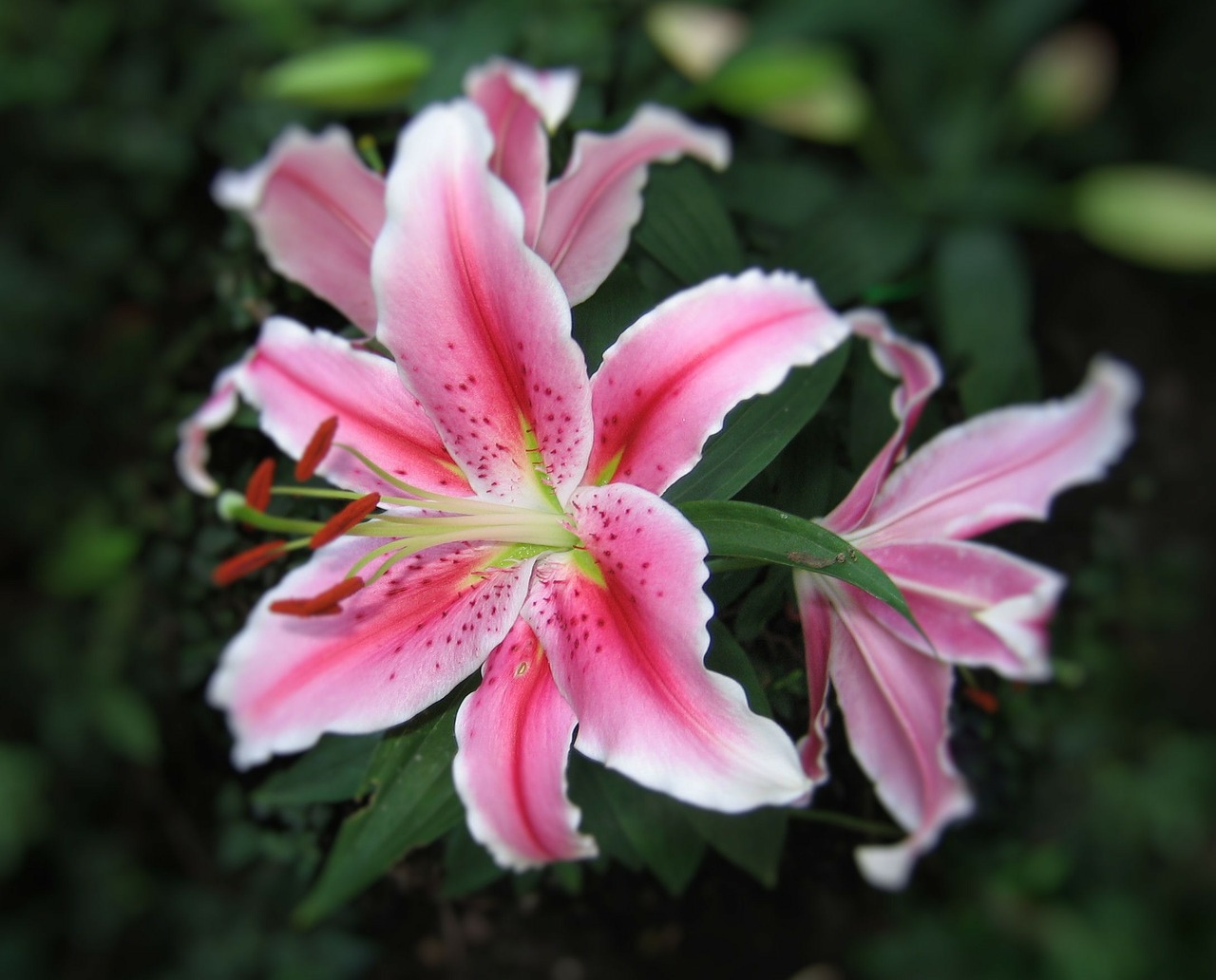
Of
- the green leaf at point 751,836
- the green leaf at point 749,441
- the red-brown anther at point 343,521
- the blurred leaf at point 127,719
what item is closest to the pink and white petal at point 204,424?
the red-brown anther at point 343,521

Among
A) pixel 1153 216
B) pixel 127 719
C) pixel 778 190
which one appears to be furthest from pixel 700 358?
pixel 127 719

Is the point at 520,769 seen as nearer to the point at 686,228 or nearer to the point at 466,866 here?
the point at 466,866

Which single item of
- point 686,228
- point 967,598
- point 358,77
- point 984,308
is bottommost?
point 984,308

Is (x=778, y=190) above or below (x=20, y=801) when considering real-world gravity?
above

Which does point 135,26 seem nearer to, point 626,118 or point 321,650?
point 626,118

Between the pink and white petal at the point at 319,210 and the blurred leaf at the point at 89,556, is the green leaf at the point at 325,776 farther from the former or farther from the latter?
the blurred leaf at the point at 89,556

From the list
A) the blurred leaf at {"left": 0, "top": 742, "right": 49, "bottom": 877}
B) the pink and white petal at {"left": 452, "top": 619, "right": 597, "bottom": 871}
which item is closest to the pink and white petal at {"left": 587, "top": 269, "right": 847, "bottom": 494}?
the pink and white petal at {"left": 452, "top": 619, "right": 597, "bottom": 871}

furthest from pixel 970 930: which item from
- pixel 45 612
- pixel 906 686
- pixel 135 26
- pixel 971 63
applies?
pixel 135 26
